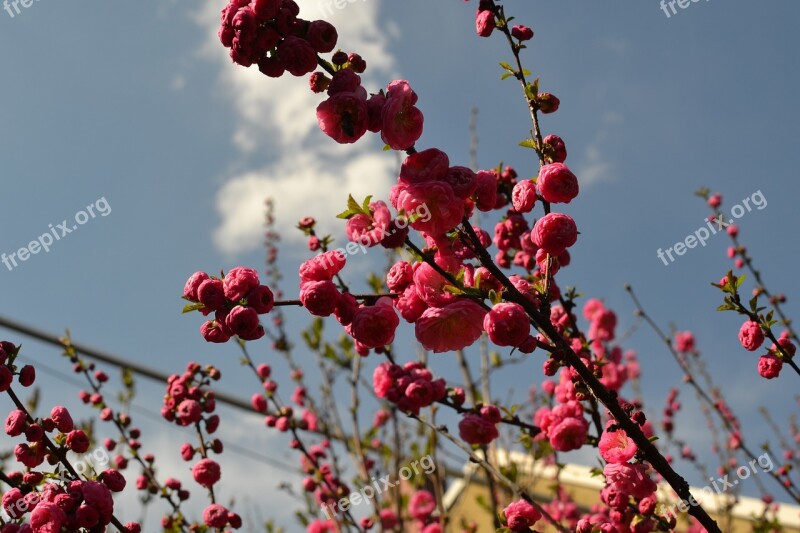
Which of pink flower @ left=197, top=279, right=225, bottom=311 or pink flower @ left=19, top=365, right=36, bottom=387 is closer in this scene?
pink flower @ left=197, top=279, right=225, bottom=311

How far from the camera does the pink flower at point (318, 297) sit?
1.53 m

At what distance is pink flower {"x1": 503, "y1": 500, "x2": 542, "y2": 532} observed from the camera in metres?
1.92

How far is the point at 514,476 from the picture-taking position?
11.4 feet

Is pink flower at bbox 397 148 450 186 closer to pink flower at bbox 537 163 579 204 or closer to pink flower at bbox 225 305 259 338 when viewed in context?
pink flower at bbox 537 163 579 204

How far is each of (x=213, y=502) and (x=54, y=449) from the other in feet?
3.15

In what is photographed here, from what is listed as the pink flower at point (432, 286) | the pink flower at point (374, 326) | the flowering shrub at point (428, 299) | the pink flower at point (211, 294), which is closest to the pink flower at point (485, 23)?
the flowering shrub at point (428, 299)

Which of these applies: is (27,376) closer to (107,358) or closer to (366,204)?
(366,204)

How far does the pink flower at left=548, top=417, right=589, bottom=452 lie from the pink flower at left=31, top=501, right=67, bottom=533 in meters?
1.73

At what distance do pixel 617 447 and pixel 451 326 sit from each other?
699 millimetres

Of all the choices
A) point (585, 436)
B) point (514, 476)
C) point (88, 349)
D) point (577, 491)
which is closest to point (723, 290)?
point (585, 436)

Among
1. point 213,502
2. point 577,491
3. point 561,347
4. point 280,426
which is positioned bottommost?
point 213,502

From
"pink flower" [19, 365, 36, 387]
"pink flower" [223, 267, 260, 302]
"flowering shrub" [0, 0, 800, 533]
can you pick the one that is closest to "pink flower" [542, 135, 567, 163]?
"flowering shrub" [0, 0, 800, 533]

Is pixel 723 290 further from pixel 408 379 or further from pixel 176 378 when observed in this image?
pixel 176 378

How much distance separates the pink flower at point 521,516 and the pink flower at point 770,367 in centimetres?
92
